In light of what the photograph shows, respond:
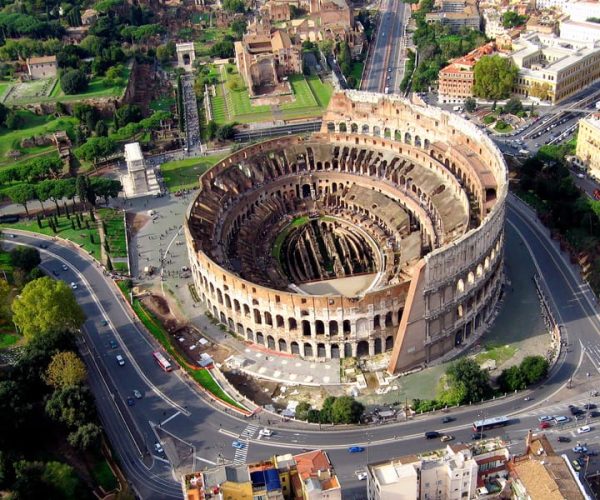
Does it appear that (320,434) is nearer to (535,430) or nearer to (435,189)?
(535,430)

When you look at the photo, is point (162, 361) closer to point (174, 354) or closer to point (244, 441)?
point (174, 354)

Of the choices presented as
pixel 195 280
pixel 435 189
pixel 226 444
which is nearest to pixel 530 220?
pixel 435 189

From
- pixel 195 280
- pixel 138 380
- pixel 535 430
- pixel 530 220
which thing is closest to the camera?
pixel 535 430

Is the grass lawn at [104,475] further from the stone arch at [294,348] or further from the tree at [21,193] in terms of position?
the tree at [21,193]

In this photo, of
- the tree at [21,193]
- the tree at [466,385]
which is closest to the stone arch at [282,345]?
the tree at [466,385]

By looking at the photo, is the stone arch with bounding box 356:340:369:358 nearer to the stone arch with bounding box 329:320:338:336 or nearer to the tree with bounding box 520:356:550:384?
the stone arch with bounding box 329:320:338:336

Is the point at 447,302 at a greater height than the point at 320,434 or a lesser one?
greater
